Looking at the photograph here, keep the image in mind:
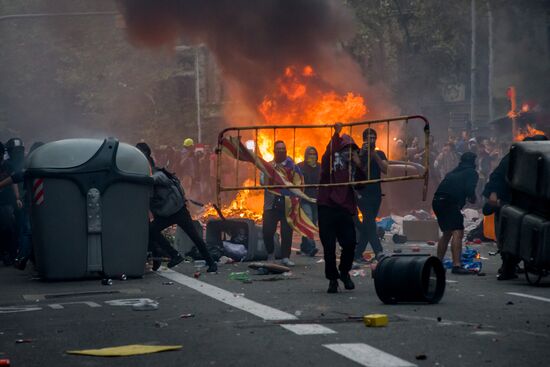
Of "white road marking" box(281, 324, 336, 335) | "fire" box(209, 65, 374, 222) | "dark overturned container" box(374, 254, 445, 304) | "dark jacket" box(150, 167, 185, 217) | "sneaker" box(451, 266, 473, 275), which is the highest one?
"fire" box(209, 65, 374, 222)

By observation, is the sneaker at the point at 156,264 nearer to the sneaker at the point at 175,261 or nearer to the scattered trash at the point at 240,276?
the sneaker at the point at 175,261

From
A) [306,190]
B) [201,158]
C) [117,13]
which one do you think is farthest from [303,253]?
[201,158]

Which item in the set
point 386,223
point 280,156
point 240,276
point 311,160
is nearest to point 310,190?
point 311,160

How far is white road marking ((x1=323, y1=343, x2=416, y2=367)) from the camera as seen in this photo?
7449 millimetres

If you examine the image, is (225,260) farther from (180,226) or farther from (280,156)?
(280,156)

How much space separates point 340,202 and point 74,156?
138 inches

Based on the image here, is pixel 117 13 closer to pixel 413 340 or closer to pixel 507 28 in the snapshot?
pixel 413 340

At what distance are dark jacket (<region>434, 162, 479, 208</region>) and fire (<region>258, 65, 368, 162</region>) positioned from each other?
13904 millimetres

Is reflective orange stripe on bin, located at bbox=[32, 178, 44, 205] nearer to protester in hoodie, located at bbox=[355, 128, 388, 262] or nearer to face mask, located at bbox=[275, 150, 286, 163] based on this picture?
face mask, located at bbox=[275, 150, 286, 163]

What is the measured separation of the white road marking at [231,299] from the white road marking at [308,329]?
1.70 ft

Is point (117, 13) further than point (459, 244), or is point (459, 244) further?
point (117, 13)

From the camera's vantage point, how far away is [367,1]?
48.5 m

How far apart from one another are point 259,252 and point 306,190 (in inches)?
73.5

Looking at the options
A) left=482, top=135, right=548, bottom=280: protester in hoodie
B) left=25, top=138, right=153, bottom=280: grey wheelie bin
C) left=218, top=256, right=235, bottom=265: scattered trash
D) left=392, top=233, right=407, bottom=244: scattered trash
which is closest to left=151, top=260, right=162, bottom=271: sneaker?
left=25, top=138, right=153, bottom=280: grey wheelie bin
